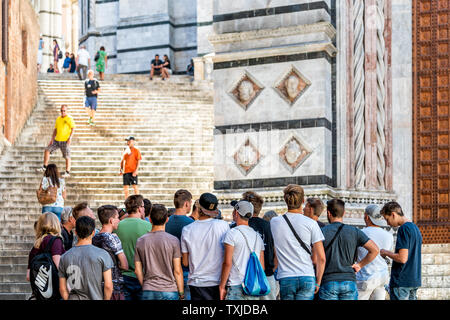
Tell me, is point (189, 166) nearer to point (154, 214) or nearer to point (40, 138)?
point (40, 138)

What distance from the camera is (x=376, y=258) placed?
8906mm

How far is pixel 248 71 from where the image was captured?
13.6 metres

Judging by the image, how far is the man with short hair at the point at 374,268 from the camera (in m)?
8.91

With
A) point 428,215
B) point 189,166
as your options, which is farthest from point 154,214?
point 189,166

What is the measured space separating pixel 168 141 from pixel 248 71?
19.0ft

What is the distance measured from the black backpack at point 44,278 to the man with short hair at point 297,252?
1.96 meters

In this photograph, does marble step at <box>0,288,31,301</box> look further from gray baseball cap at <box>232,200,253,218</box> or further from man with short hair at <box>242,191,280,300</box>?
gray baseball cap at <box>232,200,253,218</box>

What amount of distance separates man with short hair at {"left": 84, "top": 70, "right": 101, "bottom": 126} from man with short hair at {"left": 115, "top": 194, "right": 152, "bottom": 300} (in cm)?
1153

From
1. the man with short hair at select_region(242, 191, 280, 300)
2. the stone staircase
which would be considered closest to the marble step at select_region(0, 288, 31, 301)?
the stone staircase

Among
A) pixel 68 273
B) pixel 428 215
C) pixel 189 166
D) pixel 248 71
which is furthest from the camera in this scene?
pixel 189 166

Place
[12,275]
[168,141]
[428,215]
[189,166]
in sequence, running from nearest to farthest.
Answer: [12,275]
[428,215]
[189,166]
[168,141]

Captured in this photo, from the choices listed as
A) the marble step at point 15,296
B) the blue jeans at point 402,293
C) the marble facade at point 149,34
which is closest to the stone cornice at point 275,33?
the marble step at point 15,296

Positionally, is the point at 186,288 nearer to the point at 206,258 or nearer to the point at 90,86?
the point at 206,258

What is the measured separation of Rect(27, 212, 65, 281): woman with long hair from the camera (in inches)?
320
